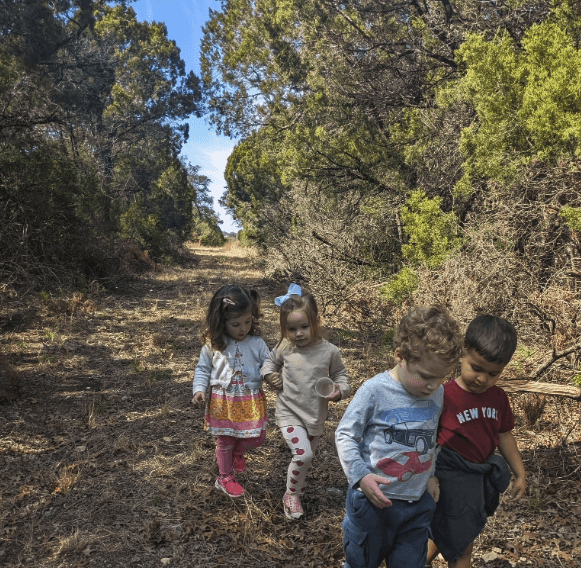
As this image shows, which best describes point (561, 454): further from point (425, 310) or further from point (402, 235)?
point (402, 235)

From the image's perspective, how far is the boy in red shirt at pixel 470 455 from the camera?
7.01 ft

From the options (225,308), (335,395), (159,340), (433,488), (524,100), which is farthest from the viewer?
(159,340)

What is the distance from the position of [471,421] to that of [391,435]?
15.6 inches

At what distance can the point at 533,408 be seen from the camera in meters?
4.16

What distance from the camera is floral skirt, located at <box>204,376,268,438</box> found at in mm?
3254

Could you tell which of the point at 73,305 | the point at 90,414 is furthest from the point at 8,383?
the point at 73,305

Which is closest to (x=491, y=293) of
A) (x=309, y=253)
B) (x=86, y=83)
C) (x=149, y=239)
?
(x=309, y=253)

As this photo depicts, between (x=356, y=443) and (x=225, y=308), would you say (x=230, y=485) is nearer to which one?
(x=225, y=308)

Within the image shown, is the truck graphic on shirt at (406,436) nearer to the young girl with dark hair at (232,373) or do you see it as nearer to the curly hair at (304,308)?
the curly hair at (304,308)

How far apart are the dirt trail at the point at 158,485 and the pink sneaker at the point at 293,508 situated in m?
0.06

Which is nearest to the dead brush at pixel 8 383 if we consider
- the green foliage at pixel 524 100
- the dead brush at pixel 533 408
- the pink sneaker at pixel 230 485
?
the pink sneaker at pixel 230 485

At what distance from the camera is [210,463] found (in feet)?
13.2

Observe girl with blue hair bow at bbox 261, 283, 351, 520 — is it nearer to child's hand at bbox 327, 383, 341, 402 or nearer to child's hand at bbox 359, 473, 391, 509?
child's hand at bbox 327, 383, 341, 402

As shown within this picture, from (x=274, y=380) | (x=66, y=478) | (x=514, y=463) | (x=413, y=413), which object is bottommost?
(x=66, y=478)
